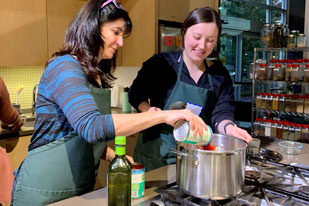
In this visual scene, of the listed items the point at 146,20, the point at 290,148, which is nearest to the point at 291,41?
the point at 146,20

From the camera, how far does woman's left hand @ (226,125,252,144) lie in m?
1.38

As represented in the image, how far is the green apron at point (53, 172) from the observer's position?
1122 millimetres

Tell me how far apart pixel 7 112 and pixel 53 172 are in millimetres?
1144

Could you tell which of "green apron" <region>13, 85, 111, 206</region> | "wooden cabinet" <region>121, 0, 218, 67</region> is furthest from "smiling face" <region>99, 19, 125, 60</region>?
"wooden cabinet" <region>121, 0, 218, 67</region>

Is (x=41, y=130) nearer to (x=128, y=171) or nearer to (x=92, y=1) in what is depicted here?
(x=128, y=171)

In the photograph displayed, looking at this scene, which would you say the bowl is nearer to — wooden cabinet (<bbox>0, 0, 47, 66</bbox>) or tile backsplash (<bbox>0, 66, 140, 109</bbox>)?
wooden cabinet (<bbox>0, 0, 47, 66</bbox>)

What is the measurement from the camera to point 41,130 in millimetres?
1133

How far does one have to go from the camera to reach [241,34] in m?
4.17

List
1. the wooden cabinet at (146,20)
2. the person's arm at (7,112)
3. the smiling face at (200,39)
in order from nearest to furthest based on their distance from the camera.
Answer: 1. the smiling face at (200,39)
2. the person's arm at (7,112)
3. the wooden cabinet at (146,20)

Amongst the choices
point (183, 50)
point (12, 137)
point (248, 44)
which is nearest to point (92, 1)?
point (183, 50)

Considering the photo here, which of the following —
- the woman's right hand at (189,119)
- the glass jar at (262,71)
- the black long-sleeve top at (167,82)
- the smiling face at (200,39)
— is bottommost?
the woman's right hand at (189,119)

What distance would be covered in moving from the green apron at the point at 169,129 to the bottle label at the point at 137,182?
0.64 m

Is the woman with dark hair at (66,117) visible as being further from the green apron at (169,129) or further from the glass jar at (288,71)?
the glass jar at (288,71)

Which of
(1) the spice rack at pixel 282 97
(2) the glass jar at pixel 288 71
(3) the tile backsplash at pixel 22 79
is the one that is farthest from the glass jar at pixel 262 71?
(3) the tile backsplash at pixel 22 79
